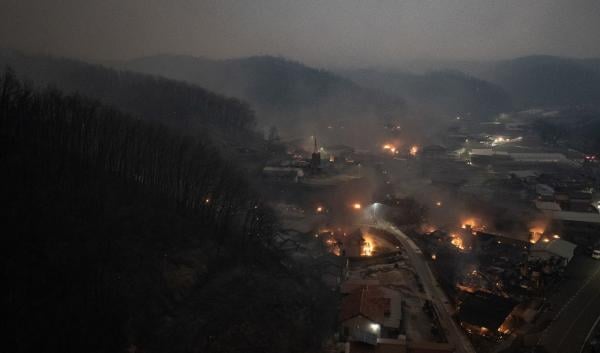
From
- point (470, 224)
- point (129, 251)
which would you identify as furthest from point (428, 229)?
point (129, 251)

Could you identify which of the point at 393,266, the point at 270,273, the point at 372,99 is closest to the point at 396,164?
the point at 393,266

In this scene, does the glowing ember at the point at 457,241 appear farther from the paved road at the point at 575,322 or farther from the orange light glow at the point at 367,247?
the paved road at the point at 575,322

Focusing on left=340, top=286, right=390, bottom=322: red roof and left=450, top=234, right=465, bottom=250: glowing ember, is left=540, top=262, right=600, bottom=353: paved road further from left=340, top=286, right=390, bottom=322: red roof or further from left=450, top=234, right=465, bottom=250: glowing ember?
left=450, top=234, right=465, bottom=250: glowing ember

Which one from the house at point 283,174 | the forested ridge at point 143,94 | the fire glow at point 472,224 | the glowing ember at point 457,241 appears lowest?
the glowing ember at point 457,241

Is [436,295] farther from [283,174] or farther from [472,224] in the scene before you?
[283,174]

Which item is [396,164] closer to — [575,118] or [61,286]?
[61,286]

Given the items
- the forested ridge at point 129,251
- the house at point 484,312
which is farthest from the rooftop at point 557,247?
the forested ridge at point 129,251
